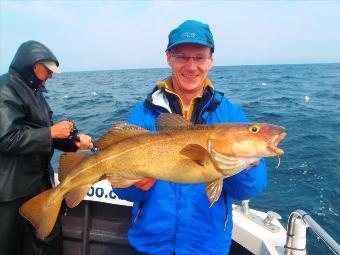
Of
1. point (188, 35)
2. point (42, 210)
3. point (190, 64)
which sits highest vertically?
point (188, 35)

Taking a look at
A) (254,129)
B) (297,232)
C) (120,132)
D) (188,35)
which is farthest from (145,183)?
(297,232)

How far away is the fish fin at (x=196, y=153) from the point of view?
2920 mm

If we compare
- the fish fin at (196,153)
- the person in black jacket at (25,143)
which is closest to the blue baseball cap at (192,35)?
the fish fin at (196,153)

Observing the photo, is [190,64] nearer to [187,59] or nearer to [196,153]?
[187,59]

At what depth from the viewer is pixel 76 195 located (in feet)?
11.6

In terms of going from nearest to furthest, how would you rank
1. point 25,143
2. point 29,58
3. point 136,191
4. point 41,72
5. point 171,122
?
point 171,122 → point 136,191 → point 25,143 → point 29,58 → point 41,72

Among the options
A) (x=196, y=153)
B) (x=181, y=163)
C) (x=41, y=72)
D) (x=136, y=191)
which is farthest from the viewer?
(x=41, y=72)

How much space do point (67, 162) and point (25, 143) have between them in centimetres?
128

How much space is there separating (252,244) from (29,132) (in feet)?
11.7

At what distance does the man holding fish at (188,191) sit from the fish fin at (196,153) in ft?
1.69

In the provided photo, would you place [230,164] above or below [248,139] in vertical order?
below

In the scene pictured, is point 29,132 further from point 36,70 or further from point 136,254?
point 136,254

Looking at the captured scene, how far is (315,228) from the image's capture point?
3.40m

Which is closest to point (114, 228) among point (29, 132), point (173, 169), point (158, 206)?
point (29, 132)
